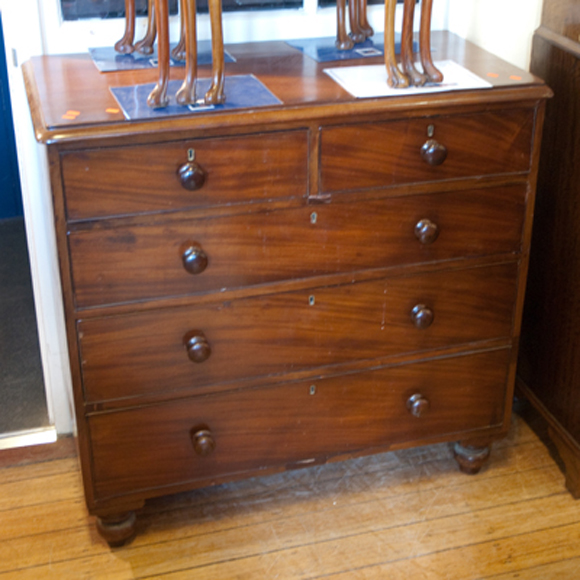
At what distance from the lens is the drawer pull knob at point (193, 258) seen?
1.74 metres

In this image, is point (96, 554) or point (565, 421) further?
point (565, 421)

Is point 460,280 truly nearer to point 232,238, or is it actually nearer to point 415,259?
point 415,259

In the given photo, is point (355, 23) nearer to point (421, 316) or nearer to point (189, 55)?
point (189, 55)

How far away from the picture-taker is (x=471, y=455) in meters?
2.29

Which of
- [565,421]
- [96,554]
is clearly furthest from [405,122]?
[96,554]

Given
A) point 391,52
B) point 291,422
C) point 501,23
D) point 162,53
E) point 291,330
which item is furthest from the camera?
point 501,23

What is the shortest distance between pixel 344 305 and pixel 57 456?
103cm

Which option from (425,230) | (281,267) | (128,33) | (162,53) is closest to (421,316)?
(425,230)

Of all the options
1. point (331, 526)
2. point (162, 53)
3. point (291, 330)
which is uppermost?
point (162, 53)

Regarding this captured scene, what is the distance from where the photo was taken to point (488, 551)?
2.07 metres

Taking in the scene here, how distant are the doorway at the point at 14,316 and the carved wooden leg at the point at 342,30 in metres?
1.41

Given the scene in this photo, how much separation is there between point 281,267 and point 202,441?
18.0 inches

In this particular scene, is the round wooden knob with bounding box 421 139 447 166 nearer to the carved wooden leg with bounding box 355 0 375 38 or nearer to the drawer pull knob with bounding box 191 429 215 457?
the carved wooden leg with bounding box 355 0 375 38

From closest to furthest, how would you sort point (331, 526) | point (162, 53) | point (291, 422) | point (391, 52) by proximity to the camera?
point (162, 53) → point (391, 52) → point (291, 422) → point (331, 526)
